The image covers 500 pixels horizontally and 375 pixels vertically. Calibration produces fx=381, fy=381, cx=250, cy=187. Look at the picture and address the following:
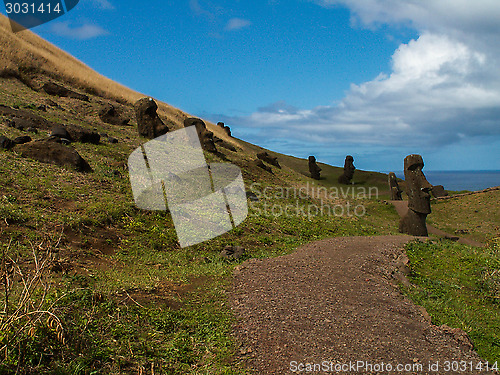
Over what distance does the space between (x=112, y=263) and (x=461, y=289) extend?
8819 millimetres

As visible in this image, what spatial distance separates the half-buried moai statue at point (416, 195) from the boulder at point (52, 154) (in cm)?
1404

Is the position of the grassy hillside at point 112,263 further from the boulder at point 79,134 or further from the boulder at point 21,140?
the boulder at point 21,140

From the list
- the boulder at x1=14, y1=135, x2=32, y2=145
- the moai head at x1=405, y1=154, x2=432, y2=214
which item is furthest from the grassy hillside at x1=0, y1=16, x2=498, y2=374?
the moai head at x1=405, y1=154, x2=432, y2=214

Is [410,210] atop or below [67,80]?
below

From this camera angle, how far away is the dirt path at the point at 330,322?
5.59m

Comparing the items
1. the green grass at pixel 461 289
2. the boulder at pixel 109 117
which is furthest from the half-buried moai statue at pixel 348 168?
the green grass at pixel 461 289

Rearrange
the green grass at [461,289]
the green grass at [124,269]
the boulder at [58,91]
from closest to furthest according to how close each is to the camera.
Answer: the green grass at [124,269], the green grass at [461,289], the boulder at [58,91]

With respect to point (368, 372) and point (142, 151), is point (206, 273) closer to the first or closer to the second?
point (368, 372)

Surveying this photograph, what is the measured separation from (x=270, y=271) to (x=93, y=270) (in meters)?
3.99

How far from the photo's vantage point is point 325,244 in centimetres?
1255

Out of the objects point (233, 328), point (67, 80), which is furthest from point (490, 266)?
point (67, 80)

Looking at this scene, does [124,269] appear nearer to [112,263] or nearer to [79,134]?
[112,263]

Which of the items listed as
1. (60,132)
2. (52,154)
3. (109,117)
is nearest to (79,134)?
(60,132)

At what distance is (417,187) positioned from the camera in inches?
683
